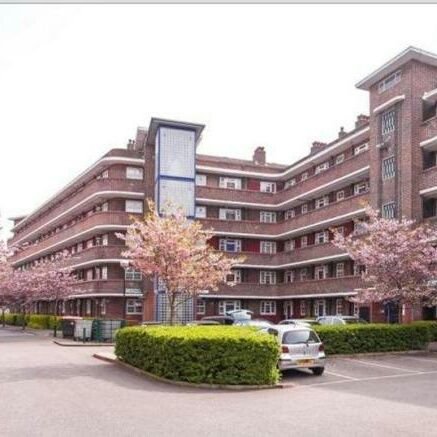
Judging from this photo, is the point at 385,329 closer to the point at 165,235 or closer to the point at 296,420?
the point at 165,235

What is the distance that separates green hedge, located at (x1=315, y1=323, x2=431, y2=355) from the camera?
23578 millimetres

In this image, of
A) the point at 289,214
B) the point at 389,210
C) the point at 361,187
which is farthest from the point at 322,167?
the point at 389,210

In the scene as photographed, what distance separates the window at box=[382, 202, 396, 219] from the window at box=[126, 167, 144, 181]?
72.1 feet

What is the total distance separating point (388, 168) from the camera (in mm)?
36312

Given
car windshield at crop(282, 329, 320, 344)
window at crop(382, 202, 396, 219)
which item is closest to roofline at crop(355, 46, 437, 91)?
window at crop(382, 202, 396, 219)

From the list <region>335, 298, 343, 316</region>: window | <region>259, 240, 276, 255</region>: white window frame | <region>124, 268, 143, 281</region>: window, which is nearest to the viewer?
<region>335, 298, 343, 316</region>: window

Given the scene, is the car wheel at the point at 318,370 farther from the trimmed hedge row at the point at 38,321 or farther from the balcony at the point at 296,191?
the trimmed hedge row at the point at 38,321

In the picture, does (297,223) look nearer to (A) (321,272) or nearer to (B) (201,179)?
(A) (321,272)

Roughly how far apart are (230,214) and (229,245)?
283cm

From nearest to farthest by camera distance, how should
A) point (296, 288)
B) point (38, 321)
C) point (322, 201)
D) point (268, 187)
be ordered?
1. point (296, 288)
2. point (322, 201)
3. point (38, 321)
4. point (268, 187)

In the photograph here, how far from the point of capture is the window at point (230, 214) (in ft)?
170

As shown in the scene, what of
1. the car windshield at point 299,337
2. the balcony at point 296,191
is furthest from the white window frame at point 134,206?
the car windshield at point 299,337

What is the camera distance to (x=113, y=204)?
50.3 metres

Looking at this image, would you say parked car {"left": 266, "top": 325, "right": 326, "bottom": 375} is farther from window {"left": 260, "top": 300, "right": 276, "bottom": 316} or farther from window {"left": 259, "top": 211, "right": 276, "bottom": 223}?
window {"left": 259, "top": 211, "right": 276, "bottom": 223}
